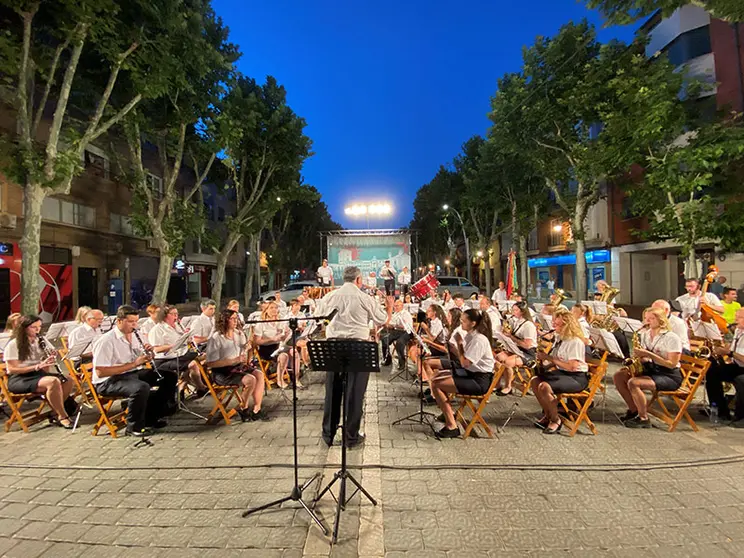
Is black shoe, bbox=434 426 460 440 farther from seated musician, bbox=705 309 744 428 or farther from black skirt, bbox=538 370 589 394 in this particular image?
seated musician, bbox=705 309 744 428

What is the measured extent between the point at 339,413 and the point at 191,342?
10.7 ft

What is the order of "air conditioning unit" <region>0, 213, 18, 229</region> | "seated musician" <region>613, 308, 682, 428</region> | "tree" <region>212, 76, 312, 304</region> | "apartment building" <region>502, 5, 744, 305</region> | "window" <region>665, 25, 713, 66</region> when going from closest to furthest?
"seated musician" <region>613, 308, 682, 428</region>, "air conditioning unit" <region>0, 213, 18, 229</region>, "apartment building" <region>502, 5, 744, 305</region>, "window" <region>665, 25, 713, 66</region>, "tree" <region>212, 76, 312, 304</region>

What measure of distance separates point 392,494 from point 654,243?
22.6 metres

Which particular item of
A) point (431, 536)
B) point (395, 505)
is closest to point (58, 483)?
point (395, 505)

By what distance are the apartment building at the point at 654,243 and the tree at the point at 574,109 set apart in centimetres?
240

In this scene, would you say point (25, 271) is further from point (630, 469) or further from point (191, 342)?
point (630, 469)

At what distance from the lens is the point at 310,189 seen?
23.9 m

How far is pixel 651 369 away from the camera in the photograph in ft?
17.0

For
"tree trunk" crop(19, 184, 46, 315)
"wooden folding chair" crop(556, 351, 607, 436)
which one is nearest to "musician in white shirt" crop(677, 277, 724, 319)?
"wooden folding chair" crop(556, 351, 607, 436)

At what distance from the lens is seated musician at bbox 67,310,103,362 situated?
18.9 ft

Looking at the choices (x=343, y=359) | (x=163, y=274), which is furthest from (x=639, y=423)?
(x=163, y=274)

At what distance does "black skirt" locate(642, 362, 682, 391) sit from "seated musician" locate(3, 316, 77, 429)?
7.44m

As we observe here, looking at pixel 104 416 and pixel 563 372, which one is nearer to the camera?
pixel 104 416

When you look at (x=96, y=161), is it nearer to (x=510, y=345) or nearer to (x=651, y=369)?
(x=510, y=345)
